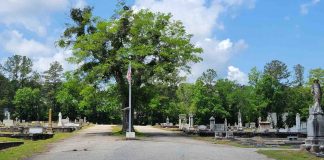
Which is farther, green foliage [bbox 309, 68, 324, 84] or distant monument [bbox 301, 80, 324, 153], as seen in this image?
green foliage [bbox 309, 68, 324, 84]

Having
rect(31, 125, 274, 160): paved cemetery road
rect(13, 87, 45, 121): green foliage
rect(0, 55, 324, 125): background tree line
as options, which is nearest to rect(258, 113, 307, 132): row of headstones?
rect(0, 55, 324, 125): background tree line

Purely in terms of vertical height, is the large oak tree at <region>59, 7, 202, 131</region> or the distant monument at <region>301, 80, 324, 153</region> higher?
the large oak tree at <region>59, 7, 202, 131</region>

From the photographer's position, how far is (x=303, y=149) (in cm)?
2116

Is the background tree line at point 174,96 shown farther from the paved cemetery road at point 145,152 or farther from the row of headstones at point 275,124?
the paved cemetery road at point 145,152

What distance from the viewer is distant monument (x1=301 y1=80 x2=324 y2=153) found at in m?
20.5

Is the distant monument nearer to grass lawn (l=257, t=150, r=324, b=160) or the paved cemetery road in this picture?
grass lawn (l=257, t=150, r=324, b=160)

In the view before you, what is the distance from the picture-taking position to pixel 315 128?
20.9 metres

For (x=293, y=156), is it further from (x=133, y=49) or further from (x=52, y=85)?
(x=52, y=85)

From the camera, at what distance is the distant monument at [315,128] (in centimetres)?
2047

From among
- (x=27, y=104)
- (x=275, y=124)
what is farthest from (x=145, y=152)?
(x=27, y=104)

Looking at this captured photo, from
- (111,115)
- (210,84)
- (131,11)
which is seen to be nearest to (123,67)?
(131,11)

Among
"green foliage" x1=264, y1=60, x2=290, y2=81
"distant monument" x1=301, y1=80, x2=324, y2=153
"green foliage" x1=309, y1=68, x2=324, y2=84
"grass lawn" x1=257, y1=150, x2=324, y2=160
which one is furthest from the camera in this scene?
"green foliage" x1=264, y1=60, x2=290, y2=81

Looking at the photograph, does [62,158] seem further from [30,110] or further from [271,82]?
[30,110]

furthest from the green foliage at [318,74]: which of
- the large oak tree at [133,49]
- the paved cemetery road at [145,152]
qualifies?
the paved cemetery road at [145,152]
